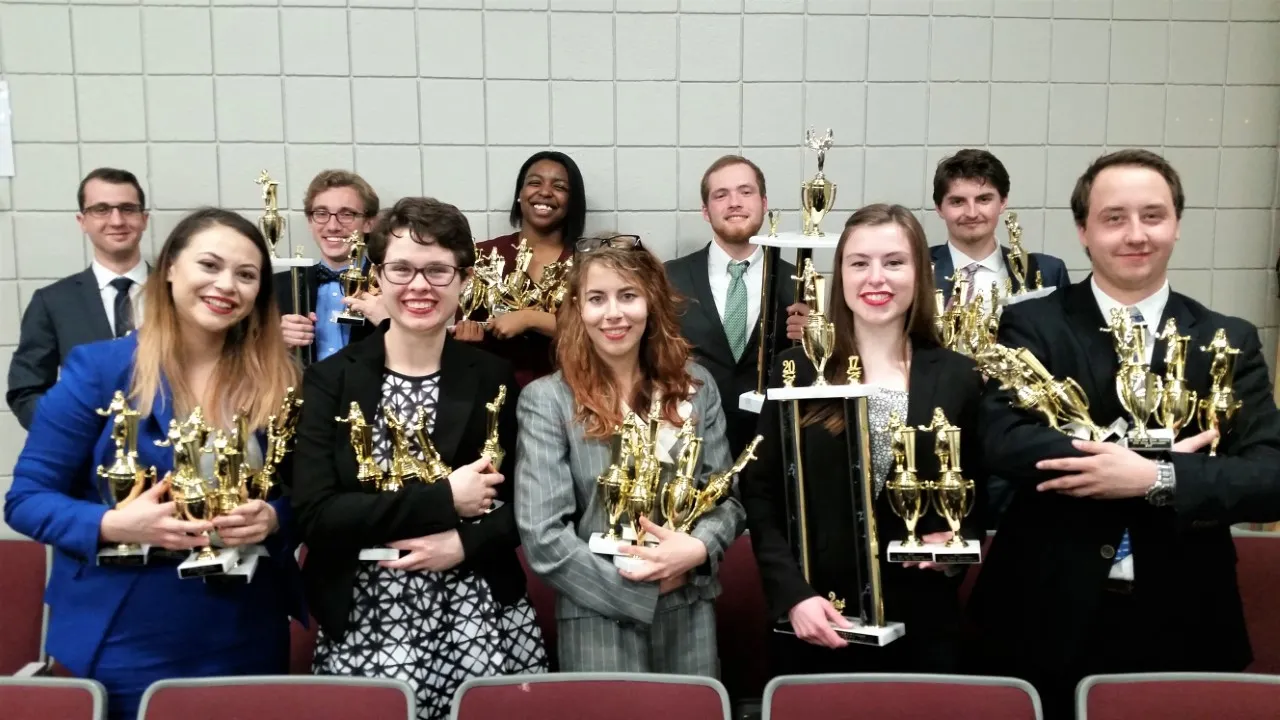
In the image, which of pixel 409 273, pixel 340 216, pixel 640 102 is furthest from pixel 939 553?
pixel 640 102

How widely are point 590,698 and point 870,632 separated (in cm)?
58

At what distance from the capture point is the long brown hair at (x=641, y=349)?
225 centimetres

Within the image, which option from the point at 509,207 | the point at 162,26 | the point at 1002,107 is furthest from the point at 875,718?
the point at 162,26

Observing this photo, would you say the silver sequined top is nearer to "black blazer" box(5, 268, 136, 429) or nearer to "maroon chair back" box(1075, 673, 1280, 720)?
"maroon chair back" box(1075, 673, 1280, 720)

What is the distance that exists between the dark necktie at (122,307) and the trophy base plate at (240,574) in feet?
5.86

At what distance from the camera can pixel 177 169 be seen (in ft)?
13.4

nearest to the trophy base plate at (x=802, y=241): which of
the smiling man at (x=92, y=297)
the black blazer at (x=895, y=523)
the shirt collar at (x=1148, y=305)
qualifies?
the black blazer at (x=895, y=523)

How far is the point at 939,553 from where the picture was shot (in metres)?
1.96

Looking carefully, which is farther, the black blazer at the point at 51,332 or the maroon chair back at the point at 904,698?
the black blazer at the point at 51,332

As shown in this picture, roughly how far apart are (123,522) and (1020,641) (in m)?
1.89

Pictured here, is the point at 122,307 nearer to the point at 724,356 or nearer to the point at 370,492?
the point at 370,492

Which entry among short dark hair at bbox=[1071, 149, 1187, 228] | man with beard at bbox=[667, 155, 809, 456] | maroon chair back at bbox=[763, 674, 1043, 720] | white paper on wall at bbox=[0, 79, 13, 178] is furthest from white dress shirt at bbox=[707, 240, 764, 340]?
white paper on wall at bbox=[0, 79, 13, 178]

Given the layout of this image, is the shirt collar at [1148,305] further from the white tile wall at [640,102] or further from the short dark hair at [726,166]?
the white tile wall at [640,102]

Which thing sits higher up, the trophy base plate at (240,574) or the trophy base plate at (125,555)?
the trophy base plate at (125,555)
